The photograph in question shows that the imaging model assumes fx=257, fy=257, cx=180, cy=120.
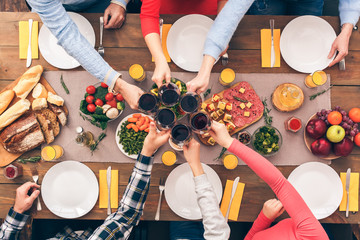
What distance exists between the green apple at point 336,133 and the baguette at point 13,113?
64.8 inches

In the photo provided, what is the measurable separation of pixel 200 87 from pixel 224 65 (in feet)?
0.98

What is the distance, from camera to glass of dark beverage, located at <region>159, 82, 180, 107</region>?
1.19 metres

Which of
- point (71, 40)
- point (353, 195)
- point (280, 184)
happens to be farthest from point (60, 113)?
point (353, 195)

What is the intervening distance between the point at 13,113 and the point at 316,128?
164cm

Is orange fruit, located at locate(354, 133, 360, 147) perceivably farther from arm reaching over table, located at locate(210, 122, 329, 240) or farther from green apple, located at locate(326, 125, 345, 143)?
arm reaching over table, located at locate(210, 122, 329, 240)

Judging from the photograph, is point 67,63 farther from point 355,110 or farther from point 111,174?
point 355,110

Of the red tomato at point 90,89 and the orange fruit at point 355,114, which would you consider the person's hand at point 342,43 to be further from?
the red tomato at point 90,89

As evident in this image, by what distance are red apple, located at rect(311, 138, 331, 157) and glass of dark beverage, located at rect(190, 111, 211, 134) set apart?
650mm

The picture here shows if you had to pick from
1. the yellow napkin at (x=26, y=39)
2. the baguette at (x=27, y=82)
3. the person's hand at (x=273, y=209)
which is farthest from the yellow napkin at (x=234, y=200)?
the yellow napkin at (x=26, y=39)

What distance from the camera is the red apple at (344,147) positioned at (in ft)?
4.50

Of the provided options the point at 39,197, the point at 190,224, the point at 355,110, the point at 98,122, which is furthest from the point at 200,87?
the point at 39,197

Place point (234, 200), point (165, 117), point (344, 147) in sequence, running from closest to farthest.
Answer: point (165, 117) → point (344, 147) → point (234, 200)

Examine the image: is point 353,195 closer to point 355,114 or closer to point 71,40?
point 355,114

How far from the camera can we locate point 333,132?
53.7 inches
